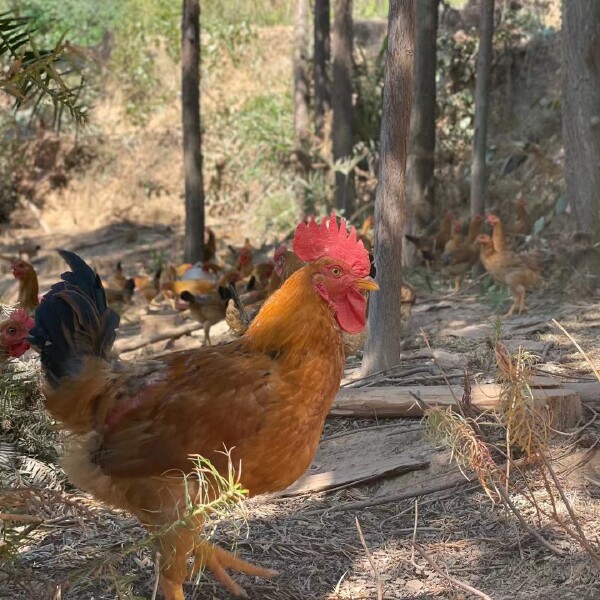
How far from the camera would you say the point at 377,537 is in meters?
4.84

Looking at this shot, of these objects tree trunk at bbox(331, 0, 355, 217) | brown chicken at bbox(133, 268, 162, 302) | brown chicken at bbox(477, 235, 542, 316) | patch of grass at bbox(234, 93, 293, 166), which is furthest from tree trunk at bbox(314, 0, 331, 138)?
brown chicken at bbox(477, 235, 542, 316)

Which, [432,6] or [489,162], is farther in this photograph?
[489,162]

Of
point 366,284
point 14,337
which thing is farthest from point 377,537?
point 14,337

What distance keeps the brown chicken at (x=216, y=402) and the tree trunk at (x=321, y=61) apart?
50.6ft

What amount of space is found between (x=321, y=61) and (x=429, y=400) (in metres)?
14.6

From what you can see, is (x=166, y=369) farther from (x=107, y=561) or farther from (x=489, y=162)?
(x=489, y=162)

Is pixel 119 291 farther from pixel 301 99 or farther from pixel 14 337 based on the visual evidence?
pixel 301 99

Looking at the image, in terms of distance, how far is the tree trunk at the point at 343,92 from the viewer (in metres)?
15.6

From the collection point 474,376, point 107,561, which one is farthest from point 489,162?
point 107,561

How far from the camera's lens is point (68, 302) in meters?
4.29

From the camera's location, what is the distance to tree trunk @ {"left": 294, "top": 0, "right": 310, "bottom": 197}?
18.7 metres

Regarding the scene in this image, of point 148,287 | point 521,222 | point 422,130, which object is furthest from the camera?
point 521,222

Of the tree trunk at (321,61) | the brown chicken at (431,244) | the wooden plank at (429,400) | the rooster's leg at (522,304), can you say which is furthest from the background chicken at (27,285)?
the tree trunk at (321,61)

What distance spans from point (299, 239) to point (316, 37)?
1581cm
